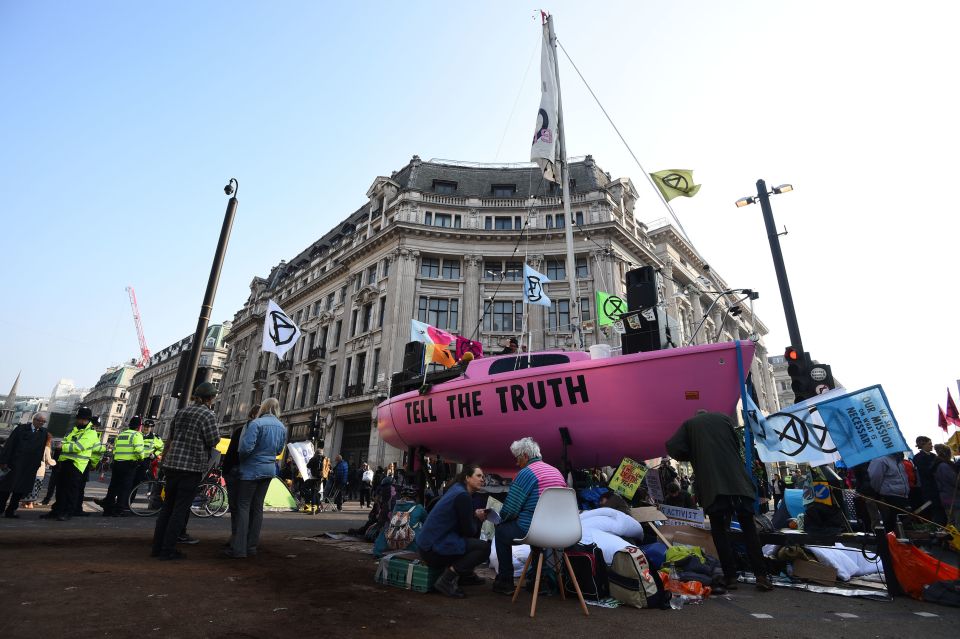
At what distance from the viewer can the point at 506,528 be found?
4211 mm

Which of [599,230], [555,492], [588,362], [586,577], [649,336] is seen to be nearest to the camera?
[555,492]

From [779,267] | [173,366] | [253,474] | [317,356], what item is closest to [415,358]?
[253,474]

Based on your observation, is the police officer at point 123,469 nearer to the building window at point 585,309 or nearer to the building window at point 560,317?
the building window at point 560,317

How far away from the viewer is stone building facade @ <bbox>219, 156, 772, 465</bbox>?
27.0m

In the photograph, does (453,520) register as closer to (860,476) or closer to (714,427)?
(714,427)

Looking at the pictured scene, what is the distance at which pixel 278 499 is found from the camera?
45.0ft

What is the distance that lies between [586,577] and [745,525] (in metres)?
1.79

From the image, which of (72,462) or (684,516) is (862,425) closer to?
(684,516)

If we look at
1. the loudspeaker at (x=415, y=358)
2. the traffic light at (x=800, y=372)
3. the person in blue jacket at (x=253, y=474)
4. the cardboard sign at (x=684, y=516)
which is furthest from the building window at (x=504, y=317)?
the person in blue jacket at (x=253, y=474)

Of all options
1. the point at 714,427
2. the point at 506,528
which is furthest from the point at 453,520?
the point at 714,427

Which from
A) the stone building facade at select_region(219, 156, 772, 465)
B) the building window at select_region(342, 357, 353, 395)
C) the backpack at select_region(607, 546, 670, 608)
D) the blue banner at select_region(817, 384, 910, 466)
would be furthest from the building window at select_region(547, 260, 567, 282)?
the backpack at select_region(607, 546, 670, 608)

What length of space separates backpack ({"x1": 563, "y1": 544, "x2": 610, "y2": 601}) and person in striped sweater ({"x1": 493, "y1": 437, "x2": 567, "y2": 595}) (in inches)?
19.2

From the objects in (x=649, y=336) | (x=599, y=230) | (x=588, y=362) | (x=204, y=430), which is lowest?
(x=204, y=430)

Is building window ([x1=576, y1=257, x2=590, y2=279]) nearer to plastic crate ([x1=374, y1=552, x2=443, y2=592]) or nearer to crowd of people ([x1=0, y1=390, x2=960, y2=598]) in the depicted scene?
crowd of people ([x1=0, y1=390, x2=960, y2=598])
